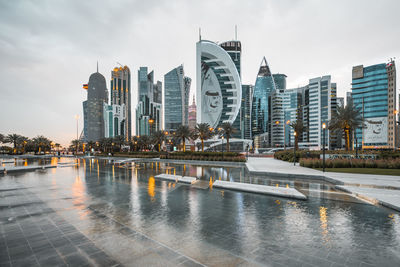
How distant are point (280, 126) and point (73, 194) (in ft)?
513

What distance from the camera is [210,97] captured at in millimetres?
147375

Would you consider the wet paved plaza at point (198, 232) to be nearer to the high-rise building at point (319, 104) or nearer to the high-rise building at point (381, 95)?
the high-rise building at point (381, 95)

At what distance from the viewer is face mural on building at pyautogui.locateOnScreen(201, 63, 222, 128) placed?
144 m

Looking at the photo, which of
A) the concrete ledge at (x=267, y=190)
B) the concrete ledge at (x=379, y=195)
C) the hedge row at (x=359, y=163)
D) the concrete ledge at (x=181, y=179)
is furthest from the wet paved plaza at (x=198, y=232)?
the hedge row at (x=359, y=163)

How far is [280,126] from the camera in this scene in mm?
149000

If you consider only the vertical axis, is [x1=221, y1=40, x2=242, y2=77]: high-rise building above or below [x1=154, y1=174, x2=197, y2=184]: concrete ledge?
above

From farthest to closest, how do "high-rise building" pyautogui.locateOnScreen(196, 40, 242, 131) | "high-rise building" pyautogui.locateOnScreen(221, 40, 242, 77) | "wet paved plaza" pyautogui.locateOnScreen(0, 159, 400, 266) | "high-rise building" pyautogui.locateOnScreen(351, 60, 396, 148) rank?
1. "high-rise building" pyautogui.locateOnScreen(221, 40, 242, 77)
2. "high-rise building" pyautogui.locateOnScreen(196, 40, 242, 131)
3. "high-rise building" pyautogui.locateOnScreen(351, 60, 396, 148)
4. "wet paved plaza" pyautogui.locateOnScreen(0, 159, 400, 266)

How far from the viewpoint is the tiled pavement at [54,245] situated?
415cm

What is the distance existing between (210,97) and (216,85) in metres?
10.4

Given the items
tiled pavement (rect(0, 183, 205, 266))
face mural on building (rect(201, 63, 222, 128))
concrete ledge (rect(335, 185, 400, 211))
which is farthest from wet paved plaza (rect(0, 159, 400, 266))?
face mural on building (rect(201, 63, 222, 128))

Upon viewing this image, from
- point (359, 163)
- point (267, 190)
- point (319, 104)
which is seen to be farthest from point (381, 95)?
point (267, 190)

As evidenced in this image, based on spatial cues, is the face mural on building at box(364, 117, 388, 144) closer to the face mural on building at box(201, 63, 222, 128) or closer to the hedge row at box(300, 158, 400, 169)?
the face mural on building at box(201, 63, 222, 128)

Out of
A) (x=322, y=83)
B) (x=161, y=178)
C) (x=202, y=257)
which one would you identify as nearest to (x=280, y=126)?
(x=322, y=83)

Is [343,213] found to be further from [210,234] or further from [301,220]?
[210,234]
